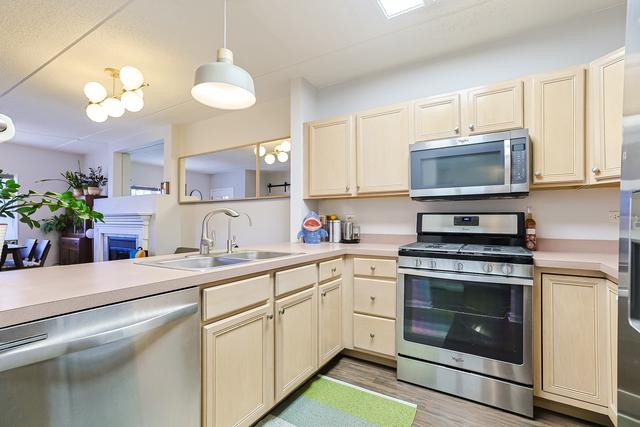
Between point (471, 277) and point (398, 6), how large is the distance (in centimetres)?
178

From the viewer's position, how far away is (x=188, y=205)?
4.18 meters

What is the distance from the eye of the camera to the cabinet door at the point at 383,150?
2.36 m

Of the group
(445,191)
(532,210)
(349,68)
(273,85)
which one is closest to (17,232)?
(273,85)

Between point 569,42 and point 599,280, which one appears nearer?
point 599,280

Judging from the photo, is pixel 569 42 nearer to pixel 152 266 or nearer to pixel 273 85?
pixel 273 85

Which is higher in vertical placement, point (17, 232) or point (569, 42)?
point (569, 42)

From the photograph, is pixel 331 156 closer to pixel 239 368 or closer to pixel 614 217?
pixel 239 368

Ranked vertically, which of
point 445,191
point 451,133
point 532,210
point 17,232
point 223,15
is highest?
point 223,15

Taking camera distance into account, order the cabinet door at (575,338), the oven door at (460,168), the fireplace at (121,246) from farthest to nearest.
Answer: the fireplace at (121,246) < the oven door at (460,168) < the cabinet door at (575,338)

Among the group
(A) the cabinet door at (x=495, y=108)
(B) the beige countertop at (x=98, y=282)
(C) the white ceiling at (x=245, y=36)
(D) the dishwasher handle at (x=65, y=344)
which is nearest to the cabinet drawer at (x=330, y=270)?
(B) the beige countertop at (x=98, y=282)

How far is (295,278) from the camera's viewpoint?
1761 millimetres

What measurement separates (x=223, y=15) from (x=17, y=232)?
5.95 m

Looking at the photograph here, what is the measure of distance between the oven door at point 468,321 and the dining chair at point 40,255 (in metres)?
4.38

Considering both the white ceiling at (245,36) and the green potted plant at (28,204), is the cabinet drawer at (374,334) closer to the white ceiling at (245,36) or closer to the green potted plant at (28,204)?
the green potted plant at (28,204)
